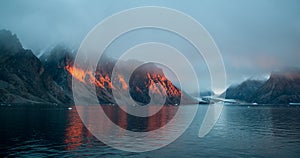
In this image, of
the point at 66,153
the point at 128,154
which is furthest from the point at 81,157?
the point at 128,154

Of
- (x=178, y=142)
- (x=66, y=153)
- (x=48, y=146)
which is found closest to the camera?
(x=66, y=153)

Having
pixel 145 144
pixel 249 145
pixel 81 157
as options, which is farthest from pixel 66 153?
pixel 249 145

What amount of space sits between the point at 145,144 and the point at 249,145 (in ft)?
77.3

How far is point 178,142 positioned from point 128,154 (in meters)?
18.1

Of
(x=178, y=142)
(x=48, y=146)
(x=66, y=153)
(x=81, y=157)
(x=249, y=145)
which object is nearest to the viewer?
(x=81, y=157)

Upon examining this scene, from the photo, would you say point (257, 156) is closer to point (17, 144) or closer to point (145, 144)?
point (145, 144)

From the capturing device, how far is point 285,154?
46.6 meters

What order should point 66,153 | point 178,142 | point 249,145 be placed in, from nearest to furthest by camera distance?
point 66,153, point 249,145, point 178,142

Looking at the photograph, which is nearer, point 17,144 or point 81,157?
point 81,157

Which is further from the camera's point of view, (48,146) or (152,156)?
(48,146)

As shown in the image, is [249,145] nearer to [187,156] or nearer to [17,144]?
[187,156]

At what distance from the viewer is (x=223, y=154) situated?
151ft

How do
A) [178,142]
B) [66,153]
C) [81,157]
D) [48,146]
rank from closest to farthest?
[81,157]
[66,153]
[48,146]
[178,142]

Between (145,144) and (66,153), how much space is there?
1855 centimetres
